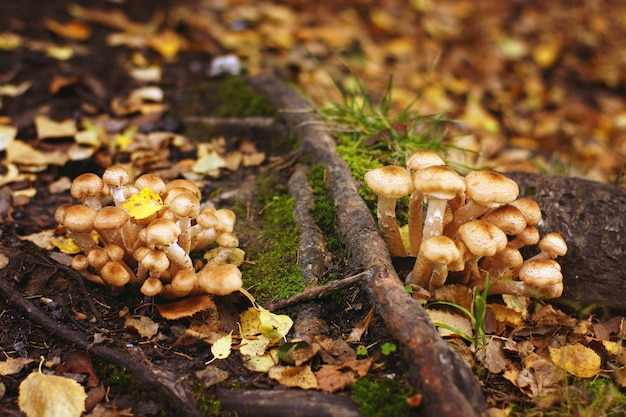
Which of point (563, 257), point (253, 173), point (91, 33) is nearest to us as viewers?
point (563, 257)

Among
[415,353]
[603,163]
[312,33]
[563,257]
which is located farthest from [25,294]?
[603,163]

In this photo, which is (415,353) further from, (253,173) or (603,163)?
(603,163)

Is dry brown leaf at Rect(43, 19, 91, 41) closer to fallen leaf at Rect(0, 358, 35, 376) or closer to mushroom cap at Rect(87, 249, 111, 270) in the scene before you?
mushroom cap at Rect(87, 249, 111, 270)

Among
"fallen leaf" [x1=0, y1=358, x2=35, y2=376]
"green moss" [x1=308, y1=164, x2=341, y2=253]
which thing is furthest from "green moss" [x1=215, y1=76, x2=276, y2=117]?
"fallen leaf" [x1=0, y1=358, x2=35, y2=376]

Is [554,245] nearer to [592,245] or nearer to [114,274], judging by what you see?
[592,245]

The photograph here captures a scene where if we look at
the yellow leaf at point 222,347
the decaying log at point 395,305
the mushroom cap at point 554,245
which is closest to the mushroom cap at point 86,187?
the yellow leaf at point 222,347

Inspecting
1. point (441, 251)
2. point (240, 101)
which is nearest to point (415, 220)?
point (441, 251)

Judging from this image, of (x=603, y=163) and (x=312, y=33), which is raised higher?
(x=312, y=33)
